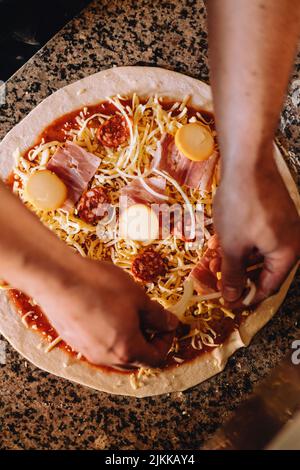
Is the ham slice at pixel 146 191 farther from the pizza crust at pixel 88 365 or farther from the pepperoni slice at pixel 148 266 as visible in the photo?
the pizza crust at pixel 88 365

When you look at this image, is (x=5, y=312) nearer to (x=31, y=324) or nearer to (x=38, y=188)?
(x=31, y=324)

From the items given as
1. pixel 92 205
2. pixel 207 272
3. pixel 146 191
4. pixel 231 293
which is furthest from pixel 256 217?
pixel 92 205

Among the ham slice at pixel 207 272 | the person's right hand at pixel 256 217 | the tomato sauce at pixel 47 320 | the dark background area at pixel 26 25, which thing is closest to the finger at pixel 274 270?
the person's right hand at pixel 256 217

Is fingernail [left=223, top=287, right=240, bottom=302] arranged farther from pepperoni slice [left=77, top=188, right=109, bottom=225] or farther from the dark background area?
the dark background area

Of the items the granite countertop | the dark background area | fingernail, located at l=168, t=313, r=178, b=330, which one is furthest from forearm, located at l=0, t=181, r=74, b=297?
the dark background area

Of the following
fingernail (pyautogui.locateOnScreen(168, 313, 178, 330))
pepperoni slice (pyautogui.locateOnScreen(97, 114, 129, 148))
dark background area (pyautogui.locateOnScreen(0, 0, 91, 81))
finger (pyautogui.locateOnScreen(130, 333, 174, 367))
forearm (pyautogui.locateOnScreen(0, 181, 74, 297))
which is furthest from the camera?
dark background area (pyautogui.locateOnScreen(0, 0, 91, 81))
